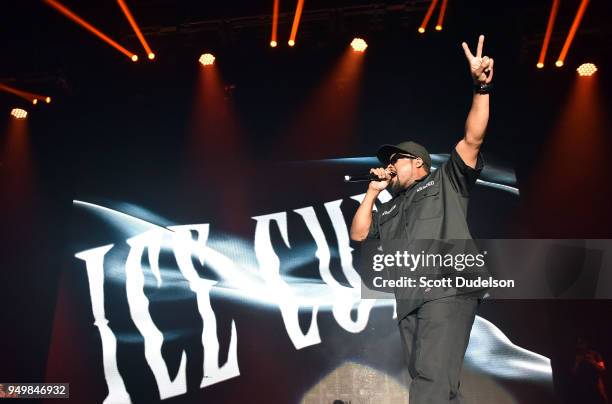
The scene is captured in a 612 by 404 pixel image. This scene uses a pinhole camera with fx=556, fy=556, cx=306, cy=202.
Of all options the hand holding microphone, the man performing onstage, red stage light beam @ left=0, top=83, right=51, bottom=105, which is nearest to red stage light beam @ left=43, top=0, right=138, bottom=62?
red stage light beam @ left=0, top=83, right=51, bottom=105

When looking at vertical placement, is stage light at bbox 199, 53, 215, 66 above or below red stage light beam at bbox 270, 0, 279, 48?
below

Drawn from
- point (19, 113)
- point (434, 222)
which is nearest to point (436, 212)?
point (434, 222)

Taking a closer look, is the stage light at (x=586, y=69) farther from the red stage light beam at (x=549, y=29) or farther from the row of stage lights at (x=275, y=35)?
the red stage light beam at (x=549, y=29)

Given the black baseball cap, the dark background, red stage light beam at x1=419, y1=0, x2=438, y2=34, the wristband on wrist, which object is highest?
red stage light beam at x1=419, y1=0, x2=438, y2=34

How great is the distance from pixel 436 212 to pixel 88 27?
413 cm

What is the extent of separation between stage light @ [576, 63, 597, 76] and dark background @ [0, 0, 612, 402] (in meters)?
0.05

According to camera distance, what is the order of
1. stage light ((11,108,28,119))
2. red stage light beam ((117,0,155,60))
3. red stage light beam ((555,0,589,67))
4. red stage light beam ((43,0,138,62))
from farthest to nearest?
stage light ((11,108,28,119)) < red stage light beam ((117,0,155,60)) < red stage light beam ((43,0,138,62)) < red stage light beam ((555,0,589,67))

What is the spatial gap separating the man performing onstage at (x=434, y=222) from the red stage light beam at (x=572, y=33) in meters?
2.75

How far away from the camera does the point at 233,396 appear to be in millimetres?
4113

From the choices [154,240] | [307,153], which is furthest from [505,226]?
[154,240]

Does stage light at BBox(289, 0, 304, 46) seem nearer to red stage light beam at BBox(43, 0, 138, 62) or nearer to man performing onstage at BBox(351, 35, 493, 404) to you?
red stage light beam at BBox(43, 0, 138, 62)

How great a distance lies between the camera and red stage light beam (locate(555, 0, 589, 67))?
4488 millimetres

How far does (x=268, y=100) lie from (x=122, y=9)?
156cm

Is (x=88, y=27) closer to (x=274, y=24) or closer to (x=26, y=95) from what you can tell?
(x=26, y=95)
